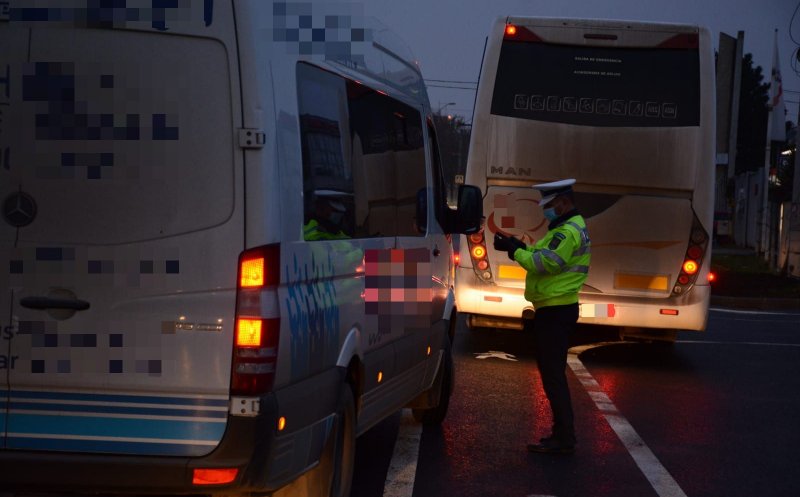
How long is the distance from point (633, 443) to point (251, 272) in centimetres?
471

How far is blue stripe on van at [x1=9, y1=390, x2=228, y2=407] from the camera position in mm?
4973

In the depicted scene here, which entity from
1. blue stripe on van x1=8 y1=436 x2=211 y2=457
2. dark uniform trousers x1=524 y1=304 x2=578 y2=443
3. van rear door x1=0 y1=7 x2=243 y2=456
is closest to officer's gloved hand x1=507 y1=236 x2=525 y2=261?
dark uniform trousers x1=524 y1=304 x2=578 y2=443

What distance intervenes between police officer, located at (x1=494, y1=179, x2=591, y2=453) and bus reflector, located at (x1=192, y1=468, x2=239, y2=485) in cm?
388

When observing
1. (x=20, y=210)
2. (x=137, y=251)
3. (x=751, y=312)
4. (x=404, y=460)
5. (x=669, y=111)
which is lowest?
(x=751, y=312)

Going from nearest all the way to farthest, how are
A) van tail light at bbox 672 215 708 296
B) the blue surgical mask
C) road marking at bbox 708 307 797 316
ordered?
the blue surgical mask, van tail light at bbox 672 215 708 296, road marking at bbox 708 307 797 316

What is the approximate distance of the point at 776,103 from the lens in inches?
1302

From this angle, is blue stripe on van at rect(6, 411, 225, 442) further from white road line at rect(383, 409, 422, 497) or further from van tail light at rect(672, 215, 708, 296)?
van tail light at rect(672, 215, 708, 296)

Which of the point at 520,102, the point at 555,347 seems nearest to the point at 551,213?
the point at 555,347

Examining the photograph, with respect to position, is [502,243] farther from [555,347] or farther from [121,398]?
[121,398]

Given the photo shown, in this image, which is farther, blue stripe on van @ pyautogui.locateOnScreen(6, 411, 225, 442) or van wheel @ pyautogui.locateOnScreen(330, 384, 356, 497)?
van wheel @ pyautogui.locateOnScreen(330, 384, 356, 497)

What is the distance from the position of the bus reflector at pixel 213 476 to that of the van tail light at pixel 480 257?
8.26 meters

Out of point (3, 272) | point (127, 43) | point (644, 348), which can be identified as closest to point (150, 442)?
point (3, 272)

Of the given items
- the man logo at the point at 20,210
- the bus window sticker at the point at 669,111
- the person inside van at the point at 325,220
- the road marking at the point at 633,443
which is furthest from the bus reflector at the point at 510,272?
the man logo at the point at 20,210

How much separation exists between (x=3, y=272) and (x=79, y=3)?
3.52ft
